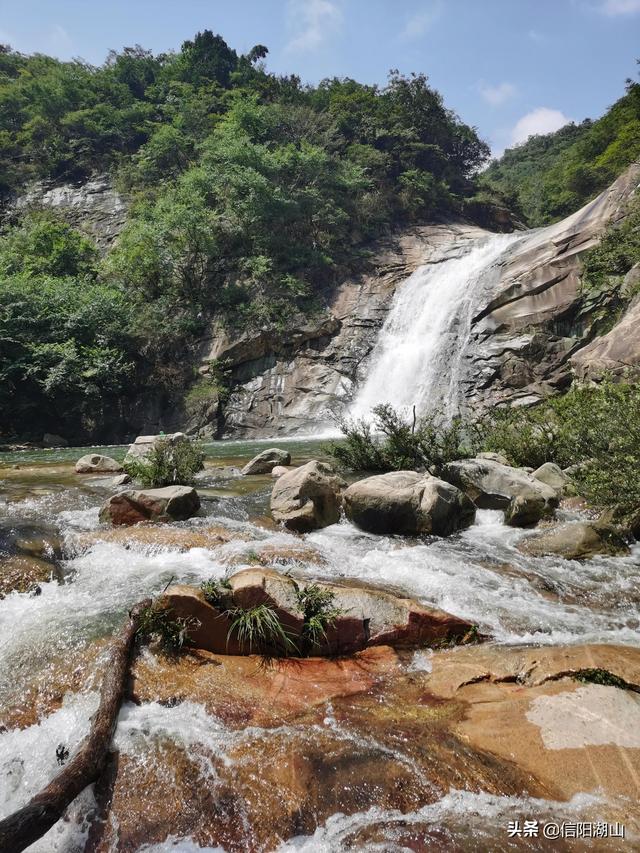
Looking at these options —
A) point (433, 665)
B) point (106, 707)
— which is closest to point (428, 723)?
point (433, 665)

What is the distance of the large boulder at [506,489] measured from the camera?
749 centimetres

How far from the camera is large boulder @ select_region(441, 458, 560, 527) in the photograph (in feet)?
24.6

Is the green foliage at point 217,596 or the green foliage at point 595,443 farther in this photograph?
the green foliage at point 595,443

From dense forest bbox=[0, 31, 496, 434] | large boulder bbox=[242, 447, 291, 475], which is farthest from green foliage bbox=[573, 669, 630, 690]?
dense forest bbox=[0, 31, 496, 434]

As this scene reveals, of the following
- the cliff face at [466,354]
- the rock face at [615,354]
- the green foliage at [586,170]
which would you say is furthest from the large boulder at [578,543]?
the green foliage at [586,170]

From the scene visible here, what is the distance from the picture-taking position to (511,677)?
3717 millimetres

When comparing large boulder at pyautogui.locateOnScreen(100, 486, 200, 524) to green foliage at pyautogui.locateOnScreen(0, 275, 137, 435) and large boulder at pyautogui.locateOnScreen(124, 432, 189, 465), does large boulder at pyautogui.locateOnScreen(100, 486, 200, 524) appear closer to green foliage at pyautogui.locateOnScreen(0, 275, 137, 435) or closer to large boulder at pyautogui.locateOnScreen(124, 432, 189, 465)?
large boulder at pyautogui.locateOnScreen(124, 432, 189, 465)

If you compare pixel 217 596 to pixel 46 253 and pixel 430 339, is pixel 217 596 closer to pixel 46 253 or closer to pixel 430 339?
pixel 430 339

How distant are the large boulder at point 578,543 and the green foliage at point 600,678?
9.33ft

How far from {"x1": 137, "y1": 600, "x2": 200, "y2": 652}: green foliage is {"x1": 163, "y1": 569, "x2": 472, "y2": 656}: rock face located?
44 millimetres

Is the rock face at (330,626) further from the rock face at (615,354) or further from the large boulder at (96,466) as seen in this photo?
the rock face at (615,354)

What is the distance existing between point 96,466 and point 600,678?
37.2 feet

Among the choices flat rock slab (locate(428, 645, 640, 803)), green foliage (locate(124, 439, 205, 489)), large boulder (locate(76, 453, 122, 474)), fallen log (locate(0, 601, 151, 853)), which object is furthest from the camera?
→ large boulder (locate(76, 453, 122, 474))

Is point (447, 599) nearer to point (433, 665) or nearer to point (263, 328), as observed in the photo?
point (433, 665)
